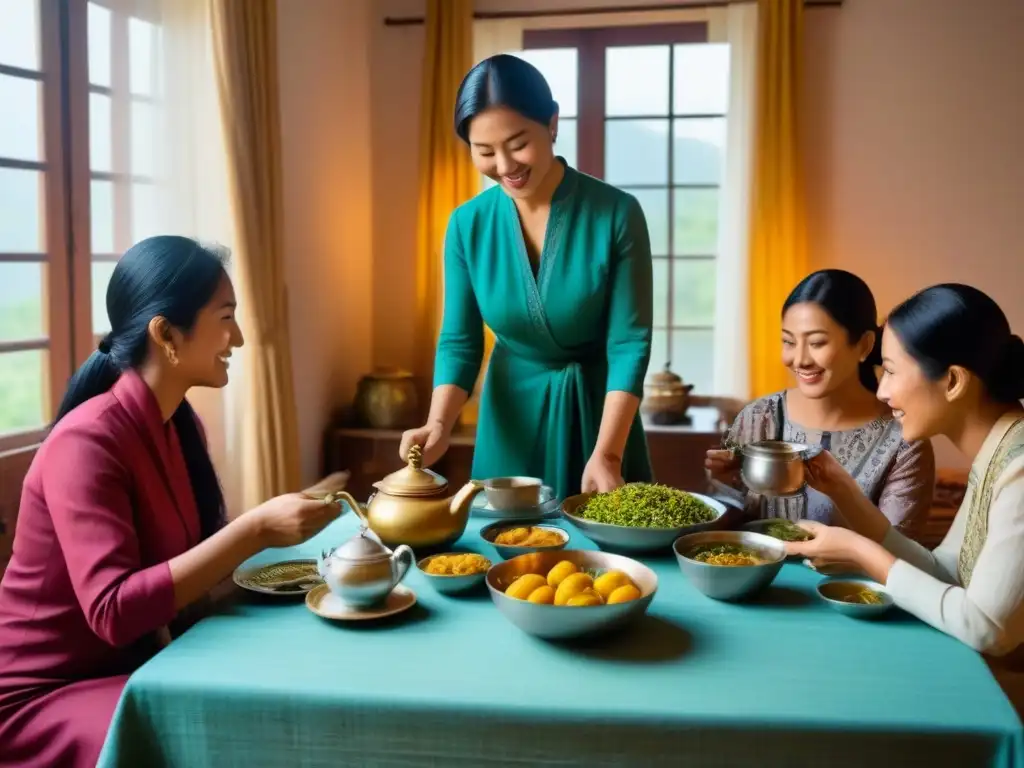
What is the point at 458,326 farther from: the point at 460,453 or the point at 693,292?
the point at 693,292

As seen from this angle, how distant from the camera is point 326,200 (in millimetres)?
3980

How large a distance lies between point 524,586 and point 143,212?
6.74 ft

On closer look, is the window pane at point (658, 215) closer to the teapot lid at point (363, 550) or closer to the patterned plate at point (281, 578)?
the patterned plate at point (281, 578)

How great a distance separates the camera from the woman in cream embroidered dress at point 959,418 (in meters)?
1.27

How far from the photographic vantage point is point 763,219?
161 inches

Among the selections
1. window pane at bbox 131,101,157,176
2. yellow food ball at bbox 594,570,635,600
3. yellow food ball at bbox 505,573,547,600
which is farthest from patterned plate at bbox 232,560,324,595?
window pane at bbox 131,101,157,176

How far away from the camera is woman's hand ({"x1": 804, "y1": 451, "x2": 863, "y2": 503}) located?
5.32 feet

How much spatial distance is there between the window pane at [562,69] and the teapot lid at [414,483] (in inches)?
127

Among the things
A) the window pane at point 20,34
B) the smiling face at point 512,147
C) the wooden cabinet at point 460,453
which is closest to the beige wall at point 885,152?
the wooden cabinet at point 460,453

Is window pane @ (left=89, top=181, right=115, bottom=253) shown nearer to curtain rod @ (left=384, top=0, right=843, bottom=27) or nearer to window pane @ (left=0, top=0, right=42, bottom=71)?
window pane @ (left=0, top=0, right=42, bottom=71)

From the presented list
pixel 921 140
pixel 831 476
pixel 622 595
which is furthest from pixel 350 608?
pixel 921 140

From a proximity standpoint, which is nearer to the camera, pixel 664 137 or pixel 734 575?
pixel 734 575

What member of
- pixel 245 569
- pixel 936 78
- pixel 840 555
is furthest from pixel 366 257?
pixel 840 555

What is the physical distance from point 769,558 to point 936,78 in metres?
3.47
